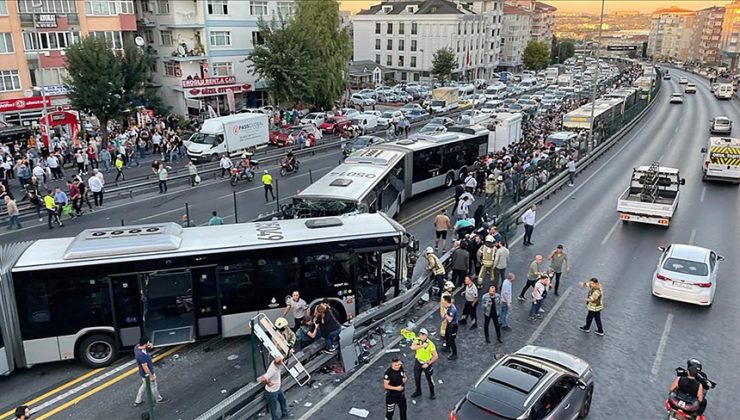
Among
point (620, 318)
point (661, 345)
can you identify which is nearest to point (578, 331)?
point (620, 318)

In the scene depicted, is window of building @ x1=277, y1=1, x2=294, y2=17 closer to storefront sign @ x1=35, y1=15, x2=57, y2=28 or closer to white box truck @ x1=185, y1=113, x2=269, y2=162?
storefront sign @ x1=35, y1=15, x2=57, y2=28

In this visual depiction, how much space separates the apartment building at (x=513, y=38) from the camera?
441 feet

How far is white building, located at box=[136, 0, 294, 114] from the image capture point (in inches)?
2099

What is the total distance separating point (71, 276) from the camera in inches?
488

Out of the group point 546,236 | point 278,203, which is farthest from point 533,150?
point 278,203

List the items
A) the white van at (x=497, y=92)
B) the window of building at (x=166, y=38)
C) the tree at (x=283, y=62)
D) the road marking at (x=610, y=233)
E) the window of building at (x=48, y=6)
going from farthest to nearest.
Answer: the white van at (x=497, y=92)
the window of building at (x=166, y=38)
the tree at (x=283, y=62)
the window of building at (x=48, y=6)
the road marking at (x=610, y=233)

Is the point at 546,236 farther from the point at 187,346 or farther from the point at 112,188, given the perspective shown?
the point at 112,188

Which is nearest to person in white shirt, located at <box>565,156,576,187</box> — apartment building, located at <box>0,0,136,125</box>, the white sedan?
the white sedan

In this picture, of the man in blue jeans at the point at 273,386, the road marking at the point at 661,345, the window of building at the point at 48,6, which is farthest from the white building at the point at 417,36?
the man in blue jeans at the point at 273,386

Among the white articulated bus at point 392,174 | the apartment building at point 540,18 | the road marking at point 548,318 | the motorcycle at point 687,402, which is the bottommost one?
the road marking at point 548,318

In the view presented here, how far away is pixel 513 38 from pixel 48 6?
113 meters

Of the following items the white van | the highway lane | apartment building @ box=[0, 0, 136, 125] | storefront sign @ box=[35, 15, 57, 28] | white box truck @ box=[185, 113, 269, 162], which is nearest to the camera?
the highway lane

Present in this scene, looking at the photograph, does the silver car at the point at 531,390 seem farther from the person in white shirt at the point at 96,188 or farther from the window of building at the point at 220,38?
the window of building at the point at 220,38

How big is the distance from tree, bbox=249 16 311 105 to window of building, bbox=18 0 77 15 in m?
14.8
